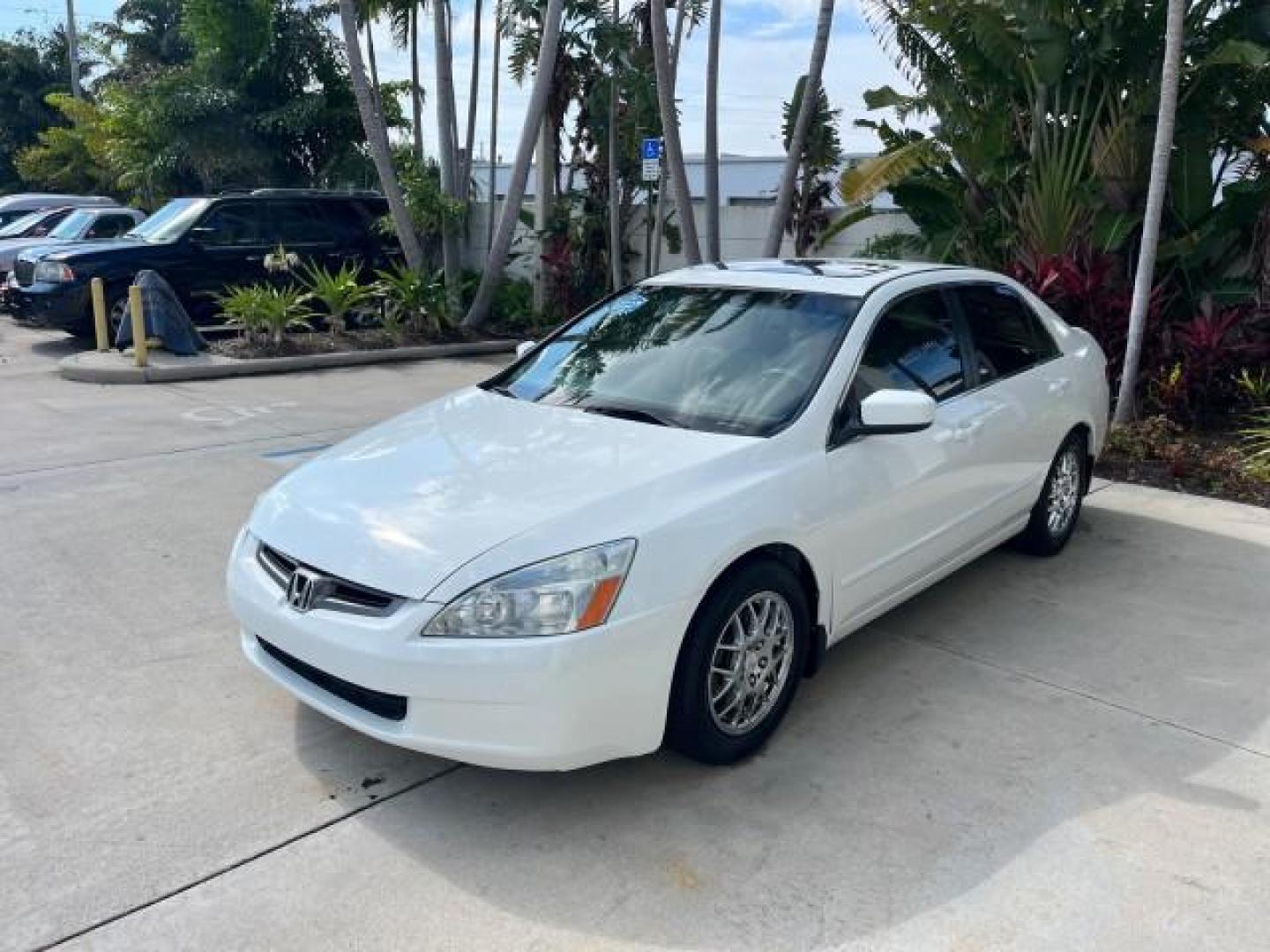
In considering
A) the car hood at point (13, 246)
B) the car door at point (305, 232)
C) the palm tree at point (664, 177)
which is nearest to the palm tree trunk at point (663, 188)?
the palm tree at point (664, 177)

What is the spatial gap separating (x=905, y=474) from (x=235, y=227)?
11.7 m

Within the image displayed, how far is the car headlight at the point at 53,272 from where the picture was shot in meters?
12.4

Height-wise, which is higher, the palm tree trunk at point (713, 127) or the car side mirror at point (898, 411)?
the palm tree trunk at point (713, 127)

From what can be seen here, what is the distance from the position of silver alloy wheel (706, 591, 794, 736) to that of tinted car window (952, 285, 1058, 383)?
191 cm

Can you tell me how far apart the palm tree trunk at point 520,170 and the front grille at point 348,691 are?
1052 centimetres

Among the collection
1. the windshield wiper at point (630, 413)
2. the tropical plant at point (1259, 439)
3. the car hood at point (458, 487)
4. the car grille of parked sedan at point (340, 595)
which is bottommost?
the tropical plant at point (1259, 439)

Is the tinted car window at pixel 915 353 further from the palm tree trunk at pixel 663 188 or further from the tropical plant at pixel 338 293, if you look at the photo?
the tropical plant at pixel 338 293

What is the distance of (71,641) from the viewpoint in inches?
176

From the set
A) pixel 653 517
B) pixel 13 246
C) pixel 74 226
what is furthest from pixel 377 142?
pixel 653 517

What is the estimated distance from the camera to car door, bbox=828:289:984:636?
388cm

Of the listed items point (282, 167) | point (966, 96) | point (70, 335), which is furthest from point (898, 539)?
point (282, 167)

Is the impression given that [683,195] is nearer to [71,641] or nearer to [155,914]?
[71,641]

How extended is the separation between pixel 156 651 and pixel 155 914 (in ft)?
5.92

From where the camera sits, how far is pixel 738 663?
345 centimetres
